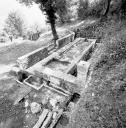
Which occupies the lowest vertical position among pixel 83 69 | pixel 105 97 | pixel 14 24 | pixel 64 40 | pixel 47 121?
pixel 47 121

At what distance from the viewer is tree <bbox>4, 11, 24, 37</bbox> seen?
883 inches

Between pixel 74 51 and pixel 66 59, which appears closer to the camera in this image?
pixel 66 59

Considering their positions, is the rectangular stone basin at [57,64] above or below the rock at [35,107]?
above

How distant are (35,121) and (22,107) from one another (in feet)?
3.38

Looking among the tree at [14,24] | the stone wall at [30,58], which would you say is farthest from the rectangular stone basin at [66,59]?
the tree at [14,24]

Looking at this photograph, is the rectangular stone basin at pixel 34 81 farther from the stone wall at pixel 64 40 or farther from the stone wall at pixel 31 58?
the stone wall at pixel 64 40

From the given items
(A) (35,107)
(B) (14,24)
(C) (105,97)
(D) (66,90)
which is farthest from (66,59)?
(B) (14,24)

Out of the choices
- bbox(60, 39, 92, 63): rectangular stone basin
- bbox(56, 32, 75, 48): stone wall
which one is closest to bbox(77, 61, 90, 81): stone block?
bbox(60, 39, 92, 63): rectangular stone basin

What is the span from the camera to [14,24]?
904 inches

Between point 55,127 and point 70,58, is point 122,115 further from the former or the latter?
point 70,58

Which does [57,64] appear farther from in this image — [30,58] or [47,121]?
[47,121]

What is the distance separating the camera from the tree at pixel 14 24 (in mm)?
22438

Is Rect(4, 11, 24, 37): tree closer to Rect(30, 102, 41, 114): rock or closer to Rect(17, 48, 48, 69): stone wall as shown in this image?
Rect(17, 48, 48, 69): stone wall

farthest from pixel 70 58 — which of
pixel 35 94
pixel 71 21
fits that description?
pixel 71 21
